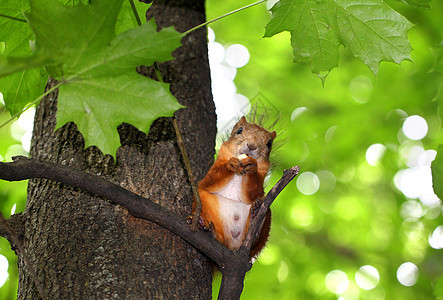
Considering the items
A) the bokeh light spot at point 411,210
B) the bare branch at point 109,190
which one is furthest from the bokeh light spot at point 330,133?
the bare branch at point 109,190

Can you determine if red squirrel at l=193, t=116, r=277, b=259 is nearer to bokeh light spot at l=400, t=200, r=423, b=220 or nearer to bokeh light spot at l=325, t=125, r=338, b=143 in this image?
bokeh light spot at l=325, t=125, r=338, b=143

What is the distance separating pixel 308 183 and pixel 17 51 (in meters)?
5.30

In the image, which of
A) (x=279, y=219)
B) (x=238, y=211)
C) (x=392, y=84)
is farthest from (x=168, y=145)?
(x=279, y=219)

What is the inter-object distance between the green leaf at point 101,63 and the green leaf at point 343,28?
78cm

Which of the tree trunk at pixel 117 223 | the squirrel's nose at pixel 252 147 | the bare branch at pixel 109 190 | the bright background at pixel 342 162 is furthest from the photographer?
the bright background at pixel 342 162

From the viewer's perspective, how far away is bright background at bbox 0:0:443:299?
4.92 metres

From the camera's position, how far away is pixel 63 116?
140cm

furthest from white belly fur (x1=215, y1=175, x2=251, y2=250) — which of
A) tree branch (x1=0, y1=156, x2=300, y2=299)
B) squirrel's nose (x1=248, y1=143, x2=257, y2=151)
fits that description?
tree branch (x1=0, y1=156, x2=300, y2=299)

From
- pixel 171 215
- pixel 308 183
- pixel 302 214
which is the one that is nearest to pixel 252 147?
pixel 171 215

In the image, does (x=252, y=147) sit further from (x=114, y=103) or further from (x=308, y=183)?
(x=308, y=183)

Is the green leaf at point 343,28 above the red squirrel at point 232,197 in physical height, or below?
above

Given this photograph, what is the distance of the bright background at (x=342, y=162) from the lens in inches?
194

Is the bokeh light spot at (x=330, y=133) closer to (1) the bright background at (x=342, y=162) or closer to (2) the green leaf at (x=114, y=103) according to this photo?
(1) the bright background at (x=342, y=162)

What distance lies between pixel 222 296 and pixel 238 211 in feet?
2.35
